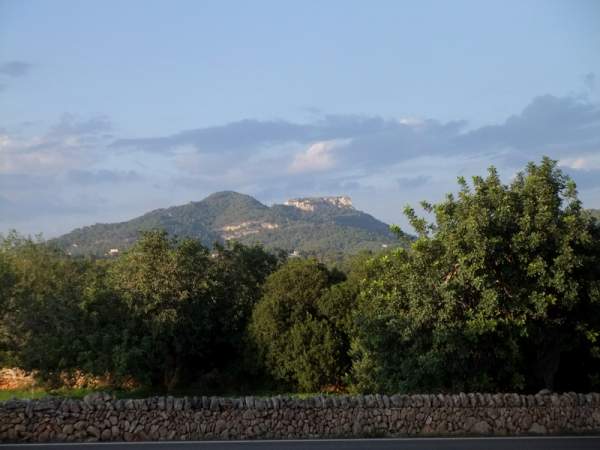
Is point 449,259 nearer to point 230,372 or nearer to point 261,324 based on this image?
point 261,324

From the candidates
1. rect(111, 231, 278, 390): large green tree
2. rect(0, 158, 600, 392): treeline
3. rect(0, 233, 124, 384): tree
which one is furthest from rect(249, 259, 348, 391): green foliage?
rect(0, 233, 124, 384): tree

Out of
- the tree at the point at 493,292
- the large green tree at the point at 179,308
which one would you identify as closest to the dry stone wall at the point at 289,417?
the tree at the point at 493,292

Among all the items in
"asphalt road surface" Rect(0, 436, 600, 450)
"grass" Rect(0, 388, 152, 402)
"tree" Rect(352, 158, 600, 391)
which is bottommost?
"grass" Rect(0, 388, 152, 402)

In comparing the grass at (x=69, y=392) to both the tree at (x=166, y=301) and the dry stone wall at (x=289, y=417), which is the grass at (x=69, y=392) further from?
the dry stone wall at (x=289, y=417)

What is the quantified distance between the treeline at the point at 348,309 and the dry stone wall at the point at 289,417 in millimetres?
4435

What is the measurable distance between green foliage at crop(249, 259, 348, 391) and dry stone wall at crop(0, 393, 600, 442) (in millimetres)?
17056

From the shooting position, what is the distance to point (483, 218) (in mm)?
22828

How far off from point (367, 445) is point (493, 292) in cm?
868

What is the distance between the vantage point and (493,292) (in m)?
22.6

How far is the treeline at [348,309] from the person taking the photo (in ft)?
75.8

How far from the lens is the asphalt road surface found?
1543 cm

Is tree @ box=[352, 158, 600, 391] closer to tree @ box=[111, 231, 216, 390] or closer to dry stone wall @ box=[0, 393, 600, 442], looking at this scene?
dry stone wall @ box=[0, 393, 600, 442]

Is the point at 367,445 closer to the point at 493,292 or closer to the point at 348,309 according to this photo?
the point at 493,292

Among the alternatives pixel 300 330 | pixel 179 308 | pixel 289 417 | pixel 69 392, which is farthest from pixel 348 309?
pixel 289 417
